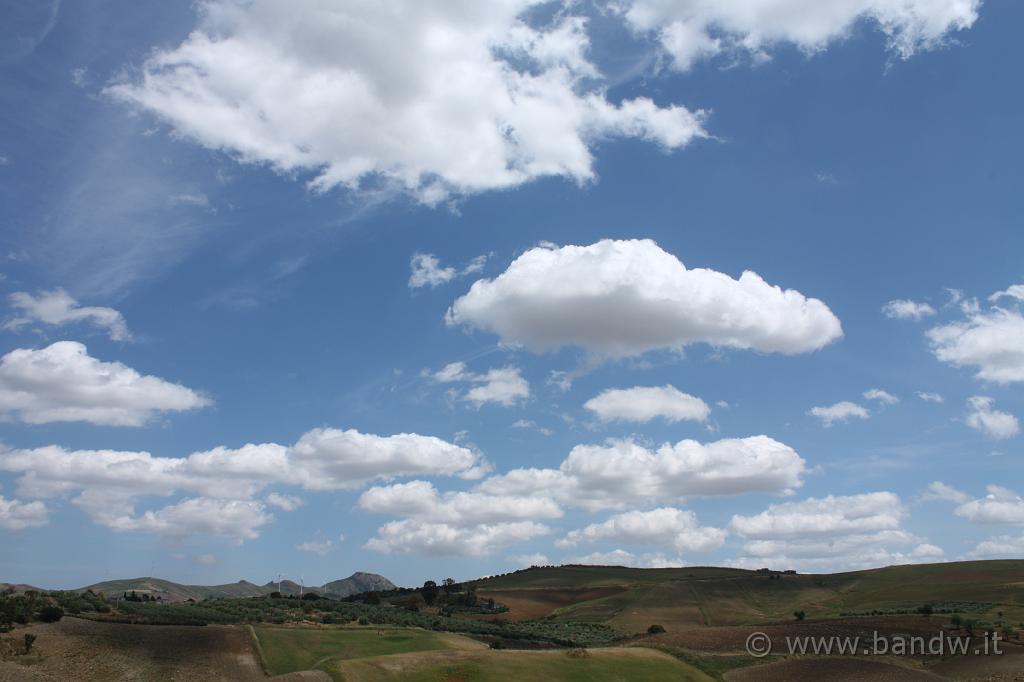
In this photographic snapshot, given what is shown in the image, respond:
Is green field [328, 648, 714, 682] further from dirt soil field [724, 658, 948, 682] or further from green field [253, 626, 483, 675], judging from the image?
green field [253, 626, 483, 675]

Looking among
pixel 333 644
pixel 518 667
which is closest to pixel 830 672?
pixel 518 667

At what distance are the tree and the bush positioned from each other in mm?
88479

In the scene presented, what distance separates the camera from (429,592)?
15338 centimetres

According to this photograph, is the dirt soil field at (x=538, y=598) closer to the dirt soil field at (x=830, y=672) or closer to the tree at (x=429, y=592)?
the tree at (x=429, y=592)

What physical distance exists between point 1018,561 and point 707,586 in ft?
207

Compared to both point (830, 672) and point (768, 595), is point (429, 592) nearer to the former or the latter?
point (768, 595)

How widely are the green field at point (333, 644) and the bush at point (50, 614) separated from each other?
16480mm

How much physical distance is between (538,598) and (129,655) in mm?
115141

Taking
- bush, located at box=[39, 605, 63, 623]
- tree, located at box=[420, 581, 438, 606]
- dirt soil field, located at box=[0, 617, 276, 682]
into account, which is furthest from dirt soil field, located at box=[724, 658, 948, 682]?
tree, located at box=[420, 581, 438, 606]

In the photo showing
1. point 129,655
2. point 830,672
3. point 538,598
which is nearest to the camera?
point 129,655

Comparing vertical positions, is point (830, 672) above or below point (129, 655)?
below

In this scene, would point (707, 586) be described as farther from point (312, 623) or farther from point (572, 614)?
point (312, 623)

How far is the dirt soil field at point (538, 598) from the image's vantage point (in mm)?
142250

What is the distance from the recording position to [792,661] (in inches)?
2478
